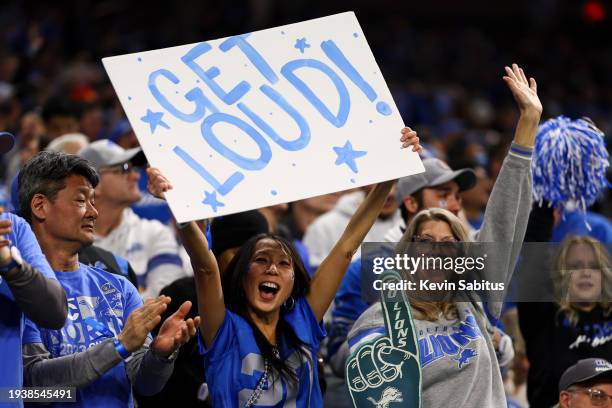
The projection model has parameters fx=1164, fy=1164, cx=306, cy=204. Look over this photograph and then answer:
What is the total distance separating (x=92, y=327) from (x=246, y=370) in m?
0.52

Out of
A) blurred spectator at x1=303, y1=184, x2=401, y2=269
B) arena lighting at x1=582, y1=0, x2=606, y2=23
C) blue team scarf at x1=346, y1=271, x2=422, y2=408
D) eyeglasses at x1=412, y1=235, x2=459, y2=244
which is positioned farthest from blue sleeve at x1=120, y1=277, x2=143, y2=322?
arena lighting at x1=582, y1=0, x2=606, y2=23

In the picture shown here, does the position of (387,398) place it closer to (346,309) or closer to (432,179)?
(346,309)

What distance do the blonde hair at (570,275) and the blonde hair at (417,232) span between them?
1.75ft

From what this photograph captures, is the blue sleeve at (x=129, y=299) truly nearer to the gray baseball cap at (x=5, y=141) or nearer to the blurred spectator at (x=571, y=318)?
the gray baseball cap at (x=5, y=141)

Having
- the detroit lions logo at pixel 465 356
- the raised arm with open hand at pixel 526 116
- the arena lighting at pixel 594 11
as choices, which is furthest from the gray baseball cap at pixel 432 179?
the arena lighting at pixel 594 11

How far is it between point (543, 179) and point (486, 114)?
915 cm

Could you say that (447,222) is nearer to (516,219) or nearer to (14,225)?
(516,219)

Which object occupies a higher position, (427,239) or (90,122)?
(90,122)

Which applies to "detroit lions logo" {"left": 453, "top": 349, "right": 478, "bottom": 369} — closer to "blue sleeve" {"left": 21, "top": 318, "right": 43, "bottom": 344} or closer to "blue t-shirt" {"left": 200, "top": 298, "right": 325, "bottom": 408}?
"blue t-shirt" {"left": 200, "top": 298, "right": 325, "bottom": 408}

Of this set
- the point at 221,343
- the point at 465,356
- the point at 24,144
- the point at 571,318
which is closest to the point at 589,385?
the point at 571,318

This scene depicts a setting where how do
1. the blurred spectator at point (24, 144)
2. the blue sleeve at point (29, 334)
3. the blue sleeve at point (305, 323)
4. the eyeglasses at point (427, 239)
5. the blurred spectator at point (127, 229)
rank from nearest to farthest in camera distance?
the blue sleeve at point (29, 334) < the blue sleeve at point (305, 323) < the eyeglasses at point (427, 239) < the blurred spectator at point (127, 229) < the blurred spectator at point (24, 144)

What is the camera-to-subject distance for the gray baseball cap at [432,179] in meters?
5.12

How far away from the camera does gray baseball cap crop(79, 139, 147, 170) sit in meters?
5.61

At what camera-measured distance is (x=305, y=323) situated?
3934 millimetres
